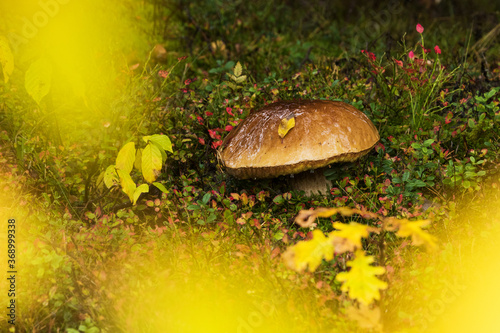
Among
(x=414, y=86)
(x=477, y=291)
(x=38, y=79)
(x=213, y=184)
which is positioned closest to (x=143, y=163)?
(x=213, y=184)

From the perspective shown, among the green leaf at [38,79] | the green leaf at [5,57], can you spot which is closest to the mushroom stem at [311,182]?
the green leaf at [38,79]

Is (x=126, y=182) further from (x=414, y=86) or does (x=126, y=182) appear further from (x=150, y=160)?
(x=414, y=86)

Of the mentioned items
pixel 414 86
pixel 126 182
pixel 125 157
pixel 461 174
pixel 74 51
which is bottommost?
pixel 461 174

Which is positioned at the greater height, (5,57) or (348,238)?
(5,57)

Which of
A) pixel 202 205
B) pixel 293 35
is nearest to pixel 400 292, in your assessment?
pixel 202 205

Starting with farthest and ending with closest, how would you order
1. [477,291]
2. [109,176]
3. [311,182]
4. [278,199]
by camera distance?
1. [311,182]
2. [278,199]
3. [109,176]
4. [477,291]

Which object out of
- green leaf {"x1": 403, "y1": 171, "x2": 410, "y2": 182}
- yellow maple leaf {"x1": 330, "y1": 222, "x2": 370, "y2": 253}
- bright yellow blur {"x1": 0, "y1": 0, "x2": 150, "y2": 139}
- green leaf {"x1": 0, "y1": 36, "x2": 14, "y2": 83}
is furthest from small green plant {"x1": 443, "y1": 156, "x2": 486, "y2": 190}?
green leaf {"x1": 0, "y1": 36, "x2": 14, "y2": 83}

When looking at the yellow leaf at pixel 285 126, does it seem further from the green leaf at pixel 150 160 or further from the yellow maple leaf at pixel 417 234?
the yellow maple leaf at pixel 417 234

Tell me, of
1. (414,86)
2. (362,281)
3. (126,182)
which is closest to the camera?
(362,281)
